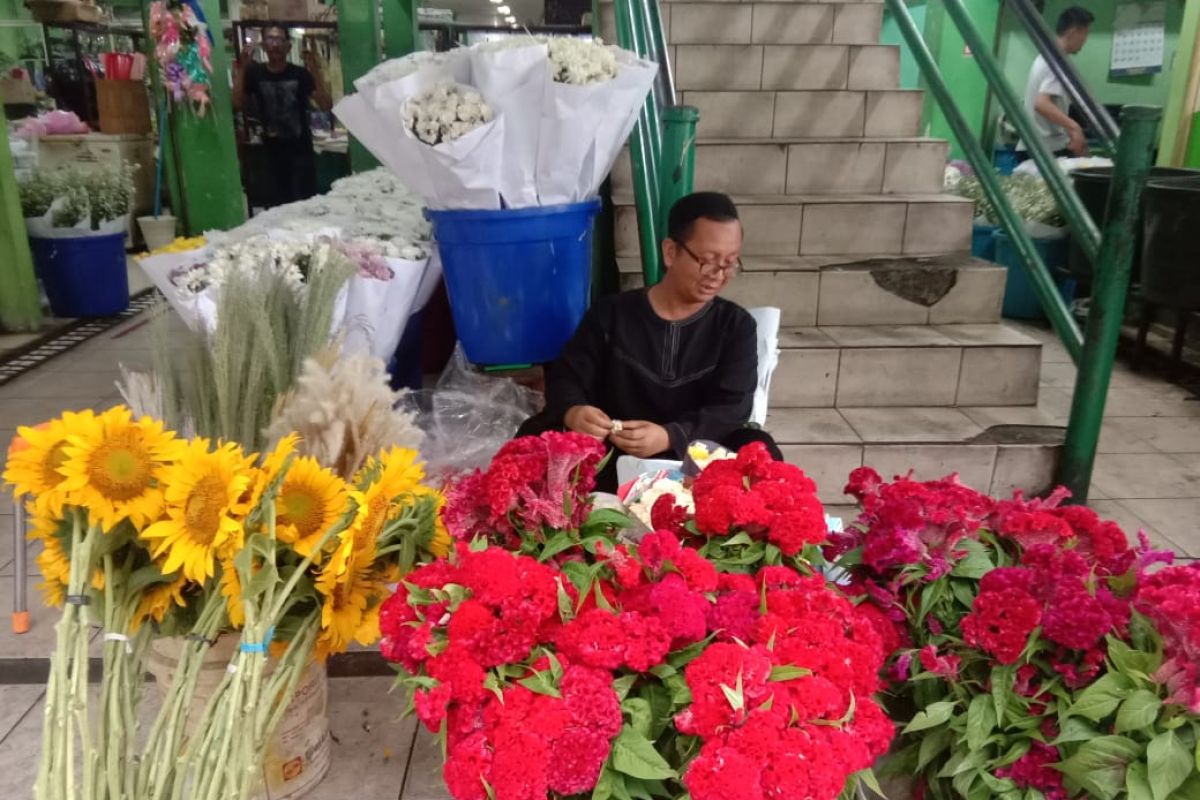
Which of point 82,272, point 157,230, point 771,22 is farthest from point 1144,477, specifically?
point 157,230

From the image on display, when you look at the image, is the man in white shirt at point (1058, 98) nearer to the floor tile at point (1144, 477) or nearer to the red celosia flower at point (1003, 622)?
the floor tile at point (1144, 477)

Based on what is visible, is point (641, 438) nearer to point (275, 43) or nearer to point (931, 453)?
point (931, 453)

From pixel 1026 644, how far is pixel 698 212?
48.4 inches

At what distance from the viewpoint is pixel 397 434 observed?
1.50 m

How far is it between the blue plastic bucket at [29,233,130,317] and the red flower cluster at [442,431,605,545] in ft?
16.2

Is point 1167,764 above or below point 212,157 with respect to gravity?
below

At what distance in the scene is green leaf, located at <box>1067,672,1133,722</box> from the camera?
1022 millimetres

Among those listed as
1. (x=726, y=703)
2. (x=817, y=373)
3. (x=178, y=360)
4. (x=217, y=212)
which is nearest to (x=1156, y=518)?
(x=817, y=373)

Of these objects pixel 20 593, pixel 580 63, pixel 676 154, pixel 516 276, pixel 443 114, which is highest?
pixel 580 63

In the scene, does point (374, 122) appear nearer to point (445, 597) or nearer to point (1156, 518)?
point (445, 597)

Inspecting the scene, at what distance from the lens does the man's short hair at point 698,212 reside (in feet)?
6.49

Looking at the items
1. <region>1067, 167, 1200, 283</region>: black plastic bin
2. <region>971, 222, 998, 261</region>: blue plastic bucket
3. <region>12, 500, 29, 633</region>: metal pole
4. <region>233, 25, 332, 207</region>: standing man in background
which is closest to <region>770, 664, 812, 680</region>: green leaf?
<region>12, 500, 29, 633</region>: metal pole

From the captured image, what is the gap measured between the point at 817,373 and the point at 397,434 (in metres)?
1.93

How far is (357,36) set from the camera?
4387 mm
